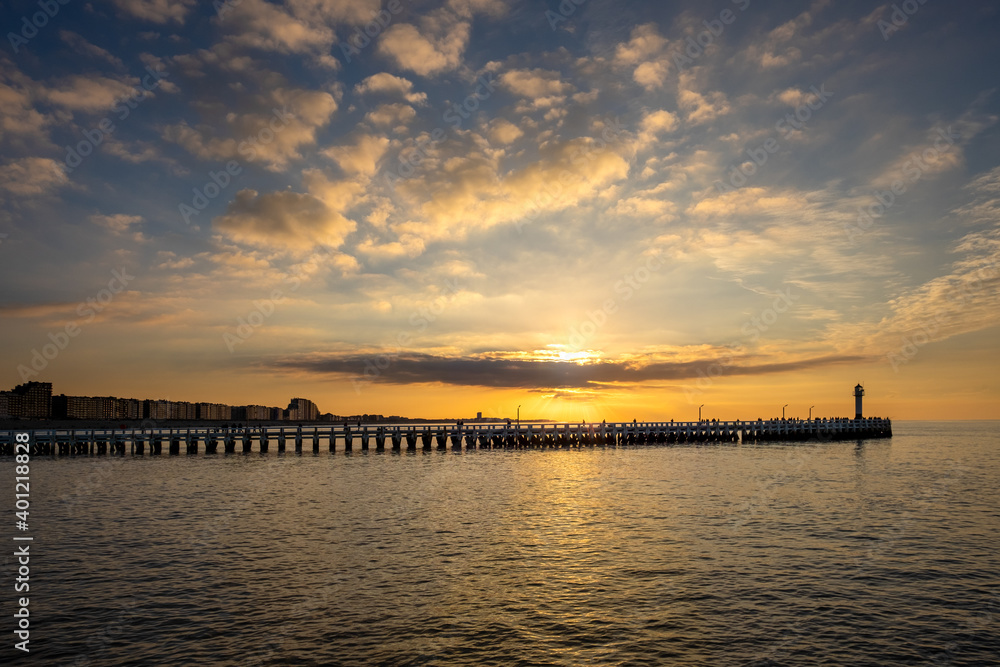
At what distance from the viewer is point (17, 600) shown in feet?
50.4

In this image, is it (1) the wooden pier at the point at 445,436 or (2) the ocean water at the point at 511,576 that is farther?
(1) the wooden pier at the point at 445,436

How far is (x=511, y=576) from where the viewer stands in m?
17.5

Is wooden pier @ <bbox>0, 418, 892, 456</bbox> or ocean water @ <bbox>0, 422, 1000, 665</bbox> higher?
ocean water @ <bbox>0, 422, 1000, 665</bbox>

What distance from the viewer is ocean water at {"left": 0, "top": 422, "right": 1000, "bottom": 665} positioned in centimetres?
1256

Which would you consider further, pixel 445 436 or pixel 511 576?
pixel 445 436

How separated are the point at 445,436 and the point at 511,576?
2472 inches

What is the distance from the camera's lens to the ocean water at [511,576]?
41.2ft

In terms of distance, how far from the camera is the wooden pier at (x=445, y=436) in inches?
2625

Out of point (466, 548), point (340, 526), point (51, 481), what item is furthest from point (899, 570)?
point (51, 481)

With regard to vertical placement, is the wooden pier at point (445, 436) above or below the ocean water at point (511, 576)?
below

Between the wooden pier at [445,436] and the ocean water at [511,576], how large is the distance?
33528 mm

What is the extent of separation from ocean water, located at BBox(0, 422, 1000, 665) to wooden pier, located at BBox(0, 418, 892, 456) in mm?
33528

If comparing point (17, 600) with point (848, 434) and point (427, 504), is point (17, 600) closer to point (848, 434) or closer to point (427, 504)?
point (427, 504)

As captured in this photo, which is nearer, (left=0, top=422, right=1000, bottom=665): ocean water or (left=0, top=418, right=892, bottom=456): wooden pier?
(left=0, top=422, right=1000, bottom=665): ocean water
